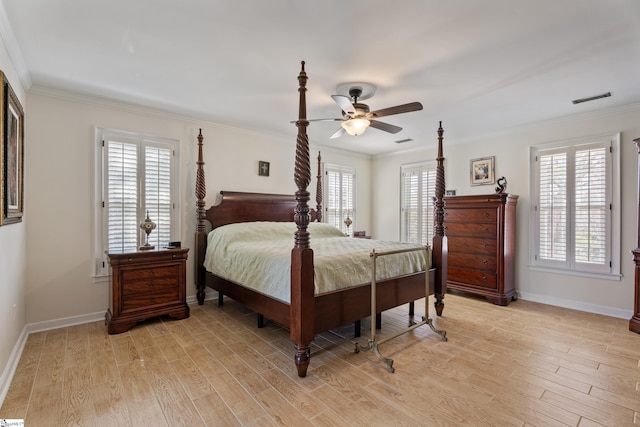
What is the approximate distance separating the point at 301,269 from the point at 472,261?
3359mm

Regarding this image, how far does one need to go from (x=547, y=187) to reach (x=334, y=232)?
3.13 m

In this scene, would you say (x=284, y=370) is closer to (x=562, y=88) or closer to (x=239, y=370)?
(x=239, y=370)

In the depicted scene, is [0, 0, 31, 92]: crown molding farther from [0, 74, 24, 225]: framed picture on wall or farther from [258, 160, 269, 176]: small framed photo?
[258, 160, 269, 176]: small framed photo

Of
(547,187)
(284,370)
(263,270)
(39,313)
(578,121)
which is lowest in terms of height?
(284,370)

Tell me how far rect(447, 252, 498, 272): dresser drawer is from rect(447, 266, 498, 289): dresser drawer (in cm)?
6

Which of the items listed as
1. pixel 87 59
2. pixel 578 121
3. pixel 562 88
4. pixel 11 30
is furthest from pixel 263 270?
pixel 578 121

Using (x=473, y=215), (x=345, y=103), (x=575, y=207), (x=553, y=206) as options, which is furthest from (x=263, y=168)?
(x=575, y=207)

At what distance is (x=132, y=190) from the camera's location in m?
3.78

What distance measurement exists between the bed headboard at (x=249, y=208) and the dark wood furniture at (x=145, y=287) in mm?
858

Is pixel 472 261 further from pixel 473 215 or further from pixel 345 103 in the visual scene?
pixel 345 103

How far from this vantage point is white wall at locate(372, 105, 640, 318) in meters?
3.73

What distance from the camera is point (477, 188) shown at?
511 cm

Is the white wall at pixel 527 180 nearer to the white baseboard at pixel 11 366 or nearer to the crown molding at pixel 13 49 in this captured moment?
the crown molding at pixel 13 49

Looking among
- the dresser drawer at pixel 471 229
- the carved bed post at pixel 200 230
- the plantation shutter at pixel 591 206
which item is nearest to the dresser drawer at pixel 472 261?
the dresser drawer at pixel 471 229
